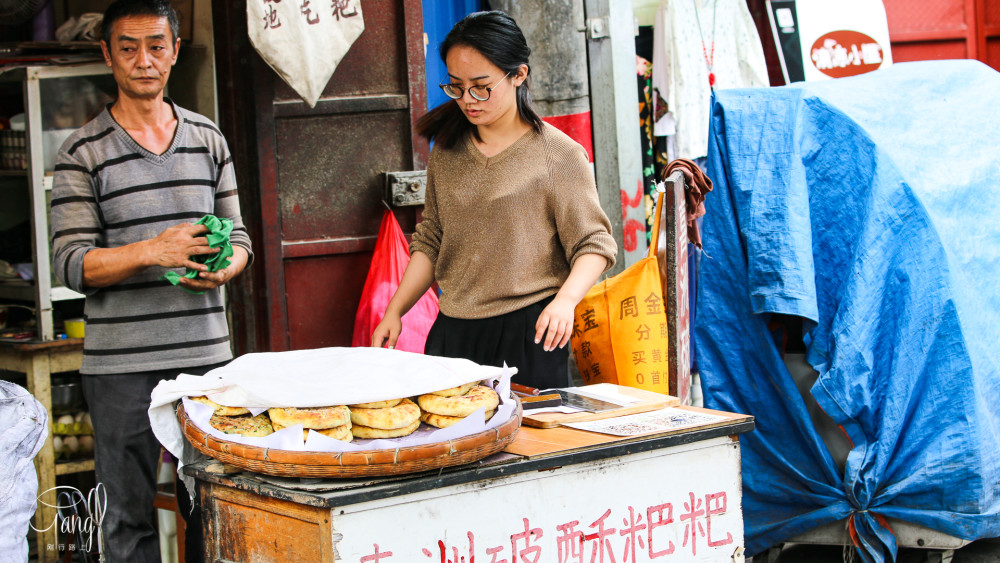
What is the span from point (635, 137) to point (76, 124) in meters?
2.85

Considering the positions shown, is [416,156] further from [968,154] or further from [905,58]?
[905,58]

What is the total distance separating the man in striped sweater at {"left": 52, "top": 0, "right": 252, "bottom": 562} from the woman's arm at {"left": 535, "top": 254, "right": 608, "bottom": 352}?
995 millimetres

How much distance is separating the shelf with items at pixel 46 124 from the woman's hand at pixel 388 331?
5.56 ft

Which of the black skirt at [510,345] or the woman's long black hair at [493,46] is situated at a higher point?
the woman's long black hair at [493,46]

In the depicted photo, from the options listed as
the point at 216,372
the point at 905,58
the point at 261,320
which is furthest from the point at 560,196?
the point at 905,58

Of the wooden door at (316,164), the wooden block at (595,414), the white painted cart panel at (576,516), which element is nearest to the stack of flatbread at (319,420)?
the white painted cart panel at (576,516)

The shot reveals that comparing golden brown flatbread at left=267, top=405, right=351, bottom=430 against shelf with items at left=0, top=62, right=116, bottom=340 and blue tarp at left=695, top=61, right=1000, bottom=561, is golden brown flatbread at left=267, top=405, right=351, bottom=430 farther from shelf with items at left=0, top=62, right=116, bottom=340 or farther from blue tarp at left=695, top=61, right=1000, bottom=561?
shelf with items at left=0, top=62, right=116, bottom=340

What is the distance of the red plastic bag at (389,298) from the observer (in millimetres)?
3834

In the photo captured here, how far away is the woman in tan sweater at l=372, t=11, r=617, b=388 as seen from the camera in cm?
277

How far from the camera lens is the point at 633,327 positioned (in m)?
3.45

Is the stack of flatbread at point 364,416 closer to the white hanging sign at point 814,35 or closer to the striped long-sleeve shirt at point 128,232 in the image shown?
the striped long-sleeve shirt at point 128,232

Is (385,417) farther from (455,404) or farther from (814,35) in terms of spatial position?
(814,35)

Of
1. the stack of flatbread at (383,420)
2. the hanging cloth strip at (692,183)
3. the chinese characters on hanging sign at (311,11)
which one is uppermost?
the chinese characters on hanging sign at (311,11)

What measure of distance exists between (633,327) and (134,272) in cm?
169
